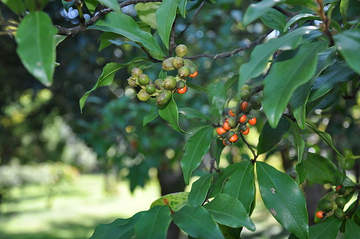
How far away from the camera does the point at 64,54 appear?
9.72 ft

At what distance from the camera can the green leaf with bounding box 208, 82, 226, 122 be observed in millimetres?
1041

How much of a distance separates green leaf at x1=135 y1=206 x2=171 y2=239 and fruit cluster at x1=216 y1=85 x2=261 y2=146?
0.29 metres

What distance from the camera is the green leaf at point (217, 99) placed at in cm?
104

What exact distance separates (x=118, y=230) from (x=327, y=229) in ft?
1.71

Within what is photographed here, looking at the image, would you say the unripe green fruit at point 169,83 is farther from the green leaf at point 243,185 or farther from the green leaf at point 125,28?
the green leaf at point 243,185

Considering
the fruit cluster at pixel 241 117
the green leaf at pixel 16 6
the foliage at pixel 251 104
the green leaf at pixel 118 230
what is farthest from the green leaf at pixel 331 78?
the green leaf at pixel 16 6

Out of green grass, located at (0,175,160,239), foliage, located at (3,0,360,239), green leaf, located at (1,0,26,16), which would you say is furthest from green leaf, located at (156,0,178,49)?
green grass, located at (0,175,160,239)

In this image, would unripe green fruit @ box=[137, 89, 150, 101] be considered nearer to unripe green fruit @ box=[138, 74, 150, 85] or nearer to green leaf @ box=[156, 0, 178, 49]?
unripe green fruit @ box=[138, 74, 150, 85]

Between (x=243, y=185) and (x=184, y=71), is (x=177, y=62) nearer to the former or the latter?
(x=184, y=71)

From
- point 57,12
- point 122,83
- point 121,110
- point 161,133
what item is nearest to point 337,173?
point 161,133

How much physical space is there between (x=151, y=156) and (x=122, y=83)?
3.78 feet

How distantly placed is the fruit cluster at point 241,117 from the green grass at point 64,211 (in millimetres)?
5190

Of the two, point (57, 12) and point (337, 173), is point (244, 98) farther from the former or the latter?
point (57, 12)

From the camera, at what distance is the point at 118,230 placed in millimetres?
776
